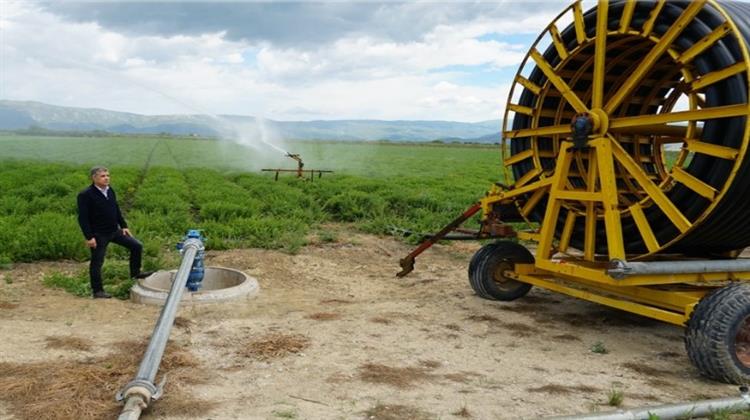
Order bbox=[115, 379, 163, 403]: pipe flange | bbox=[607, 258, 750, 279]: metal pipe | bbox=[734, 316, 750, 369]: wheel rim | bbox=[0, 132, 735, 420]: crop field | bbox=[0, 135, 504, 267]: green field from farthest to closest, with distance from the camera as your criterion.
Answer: bbox=[0, 135, 504, 267]: green field
bbox=[607, 258, 750, 279]: metal pipe
bbox=[734, 316, 750, 369]: wheel rim
bbox=[0, 132, 735, 420]: crop field
bbox=[115, 379, 163, 403]: pipe flange

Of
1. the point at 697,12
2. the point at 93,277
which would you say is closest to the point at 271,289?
the point at 93,277

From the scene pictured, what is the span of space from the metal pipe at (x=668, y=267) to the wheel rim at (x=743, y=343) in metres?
0.55

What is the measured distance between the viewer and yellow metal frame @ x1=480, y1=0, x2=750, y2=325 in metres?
5.40

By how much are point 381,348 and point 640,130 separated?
3.11m

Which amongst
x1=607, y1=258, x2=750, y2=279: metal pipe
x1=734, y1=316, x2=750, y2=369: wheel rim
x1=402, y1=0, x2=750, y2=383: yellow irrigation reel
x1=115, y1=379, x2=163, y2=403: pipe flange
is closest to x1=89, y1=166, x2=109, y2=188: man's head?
x1=115, y1=379, x2=163, y2=403: pipe flange

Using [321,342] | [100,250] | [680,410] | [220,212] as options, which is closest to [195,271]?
[100,250]

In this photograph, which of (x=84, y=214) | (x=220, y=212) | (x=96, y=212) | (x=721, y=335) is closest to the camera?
(x=721, y=335)

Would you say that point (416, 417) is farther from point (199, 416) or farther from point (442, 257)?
point (442, 257)

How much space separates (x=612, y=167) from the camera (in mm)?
5840

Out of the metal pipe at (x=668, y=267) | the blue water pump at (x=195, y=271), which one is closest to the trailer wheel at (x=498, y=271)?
the metal pipe at (x=668, y=267)

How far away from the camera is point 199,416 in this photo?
4121 mm

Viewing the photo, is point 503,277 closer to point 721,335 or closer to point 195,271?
point 721,335

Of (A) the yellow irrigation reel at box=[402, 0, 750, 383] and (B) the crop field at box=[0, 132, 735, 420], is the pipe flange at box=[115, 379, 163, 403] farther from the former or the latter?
(A) the yellow irrigation reel at box=[402, 0, 750, 383]

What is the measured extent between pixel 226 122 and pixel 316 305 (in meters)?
30.4
